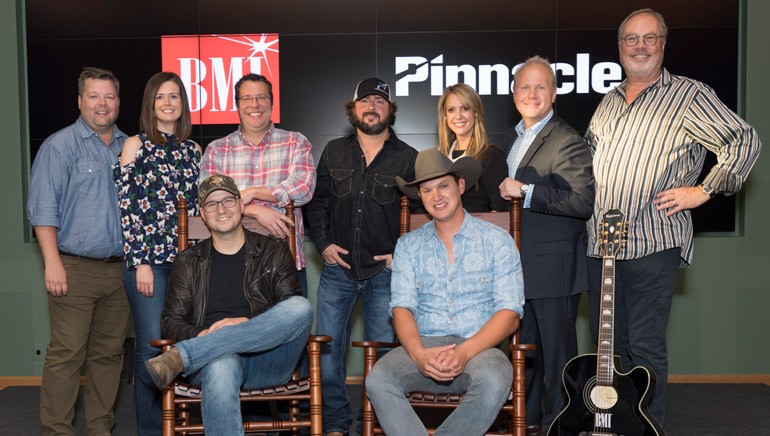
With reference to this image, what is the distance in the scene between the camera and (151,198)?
3760mm

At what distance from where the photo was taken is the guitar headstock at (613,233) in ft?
11.2

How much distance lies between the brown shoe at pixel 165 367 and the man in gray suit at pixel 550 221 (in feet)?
5.12

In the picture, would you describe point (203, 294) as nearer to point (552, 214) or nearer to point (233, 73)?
point (552, 214)

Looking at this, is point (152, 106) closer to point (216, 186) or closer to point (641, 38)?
point (216, 186)

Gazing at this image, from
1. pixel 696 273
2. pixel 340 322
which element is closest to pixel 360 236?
pixel 340 322

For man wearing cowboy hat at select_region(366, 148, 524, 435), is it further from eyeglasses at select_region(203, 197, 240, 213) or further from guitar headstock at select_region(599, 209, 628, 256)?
eyeglasses at select_region(203, 197, 240, 213)

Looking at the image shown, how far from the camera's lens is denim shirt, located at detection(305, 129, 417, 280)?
154 inches

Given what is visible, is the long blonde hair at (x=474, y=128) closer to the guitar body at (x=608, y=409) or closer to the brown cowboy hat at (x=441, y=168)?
the brown cowboy hat at (x=441, y=168)

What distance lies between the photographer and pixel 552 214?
3602 millimetres

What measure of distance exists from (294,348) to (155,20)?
10.4ft

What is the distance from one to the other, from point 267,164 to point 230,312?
2.75ft

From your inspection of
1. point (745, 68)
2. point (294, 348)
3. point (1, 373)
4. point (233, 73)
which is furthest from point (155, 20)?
point (745, 68)

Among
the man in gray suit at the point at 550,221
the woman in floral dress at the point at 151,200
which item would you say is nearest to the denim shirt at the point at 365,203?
the man in gray suit at the point at 550,221

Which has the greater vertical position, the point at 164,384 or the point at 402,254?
the point at 402,254
